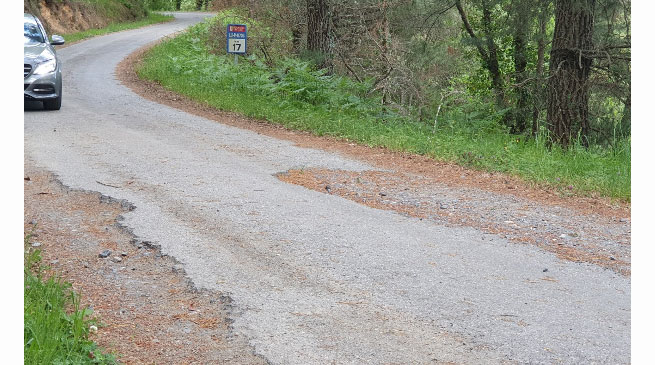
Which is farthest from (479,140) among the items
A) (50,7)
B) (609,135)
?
(50,7)

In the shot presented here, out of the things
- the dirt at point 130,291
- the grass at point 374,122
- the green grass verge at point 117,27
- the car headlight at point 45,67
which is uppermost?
the green grass verge at point 117,27

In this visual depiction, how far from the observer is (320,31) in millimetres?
18000

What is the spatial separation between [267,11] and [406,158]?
44.3ft

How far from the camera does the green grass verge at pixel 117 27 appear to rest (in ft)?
118

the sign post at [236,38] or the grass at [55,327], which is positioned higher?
the sign post at [236,38]

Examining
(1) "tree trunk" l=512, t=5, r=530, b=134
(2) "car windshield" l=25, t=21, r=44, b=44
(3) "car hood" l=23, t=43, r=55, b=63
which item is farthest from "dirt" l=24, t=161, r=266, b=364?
(1) "tree trunk" l=512, t=5, r=530, b=134

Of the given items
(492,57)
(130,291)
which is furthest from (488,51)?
(130,291)

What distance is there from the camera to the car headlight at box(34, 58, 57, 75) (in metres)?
14.2

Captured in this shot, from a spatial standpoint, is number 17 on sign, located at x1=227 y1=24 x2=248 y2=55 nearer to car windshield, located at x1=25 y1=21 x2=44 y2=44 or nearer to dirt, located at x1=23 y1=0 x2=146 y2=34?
car windshield, located at x1=25 y1=21 x2=44 y2=44

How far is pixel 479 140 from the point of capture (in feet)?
41.2

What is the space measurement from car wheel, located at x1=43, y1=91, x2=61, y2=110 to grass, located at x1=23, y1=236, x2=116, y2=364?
10.5 m

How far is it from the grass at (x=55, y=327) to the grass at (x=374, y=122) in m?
6.46

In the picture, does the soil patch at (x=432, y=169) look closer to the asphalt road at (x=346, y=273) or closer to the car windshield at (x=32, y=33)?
the asphalt road at (x=346, y=273)

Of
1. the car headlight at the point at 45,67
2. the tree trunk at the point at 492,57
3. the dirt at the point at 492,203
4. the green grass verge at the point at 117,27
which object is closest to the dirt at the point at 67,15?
the green grass verge at the point at 117,27
